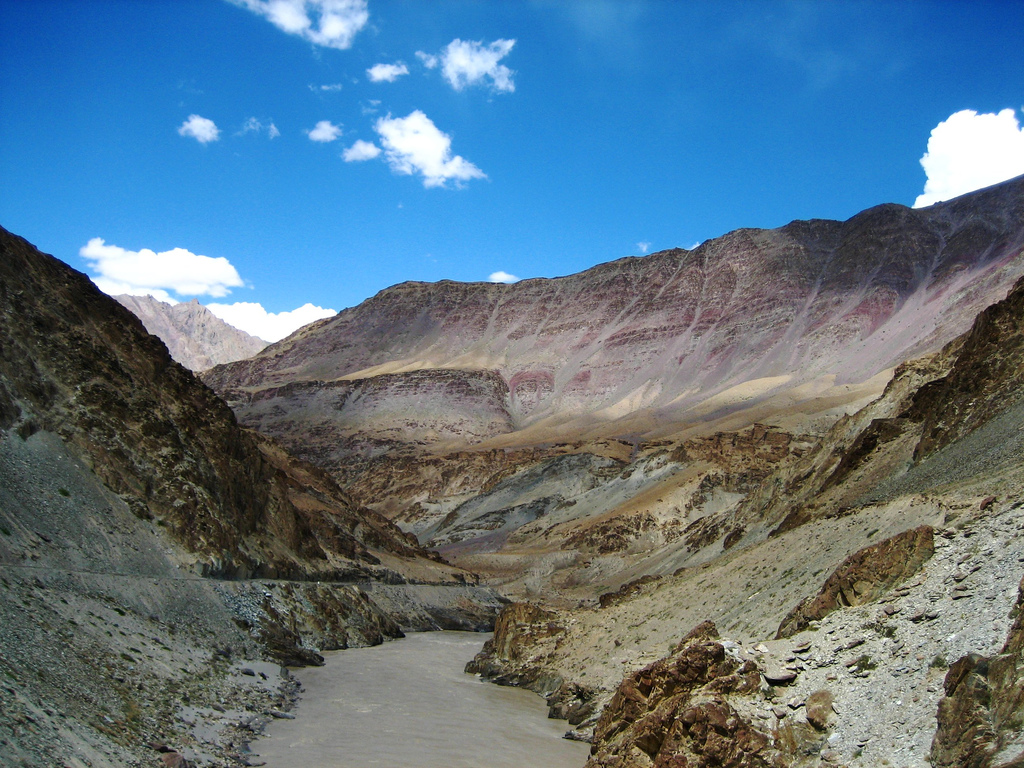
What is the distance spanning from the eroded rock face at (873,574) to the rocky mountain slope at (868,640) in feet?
0.10

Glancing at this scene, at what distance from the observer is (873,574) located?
46.0 ft

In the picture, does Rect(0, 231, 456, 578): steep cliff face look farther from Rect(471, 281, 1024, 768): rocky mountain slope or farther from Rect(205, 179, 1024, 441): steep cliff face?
Rect(205, 179, 1024, 441): steep cliff face

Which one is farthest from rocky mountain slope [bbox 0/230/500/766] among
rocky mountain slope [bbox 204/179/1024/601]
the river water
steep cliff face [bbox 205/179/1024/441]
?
steep cliff face [bbox 205/179/1024/441]

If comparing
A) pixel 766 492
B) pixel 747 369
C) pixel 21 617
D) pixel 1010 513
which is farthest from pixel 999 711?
pixel 747 369

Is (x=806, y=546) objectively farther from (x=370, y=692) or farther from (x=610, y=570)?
(x=610, y=570)

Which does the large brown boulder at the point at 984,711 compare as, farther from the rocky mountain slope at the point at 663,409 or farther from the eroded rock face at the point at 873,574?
the rocky mountain slope at the point at 663,409

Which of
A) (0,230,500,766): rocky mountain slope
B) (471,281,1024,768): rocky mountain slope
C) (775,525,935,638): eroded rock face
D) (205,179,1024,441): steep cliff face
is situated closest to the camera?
(471,281,1024,768): rocky mountain slope

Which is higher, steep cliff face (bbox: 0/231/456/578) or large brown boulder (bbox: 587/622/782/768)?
steep cliff face (bbox: 0/231/456/578)

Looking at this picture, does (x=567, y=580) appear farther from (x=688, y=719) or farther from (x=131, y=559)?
(x=688, y=719)

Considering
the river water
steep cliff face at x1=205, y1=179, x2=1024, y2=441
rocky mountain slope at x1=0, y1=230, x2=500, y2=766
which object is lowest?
the river water

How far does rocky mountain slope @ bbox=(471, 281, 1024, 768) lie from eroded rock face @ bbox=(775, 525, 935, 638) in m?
0.03

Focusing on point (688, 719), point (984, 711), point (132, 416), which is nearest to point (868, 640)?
point (688, 719)

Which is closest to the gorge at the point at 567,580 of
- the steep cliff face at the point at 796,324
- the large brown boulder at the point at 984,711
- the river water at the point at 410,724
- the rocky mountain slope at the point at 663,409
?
the large brown boulder at the point at 984,711

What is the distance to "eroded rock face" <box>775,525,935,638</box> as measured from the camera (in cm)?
1374
